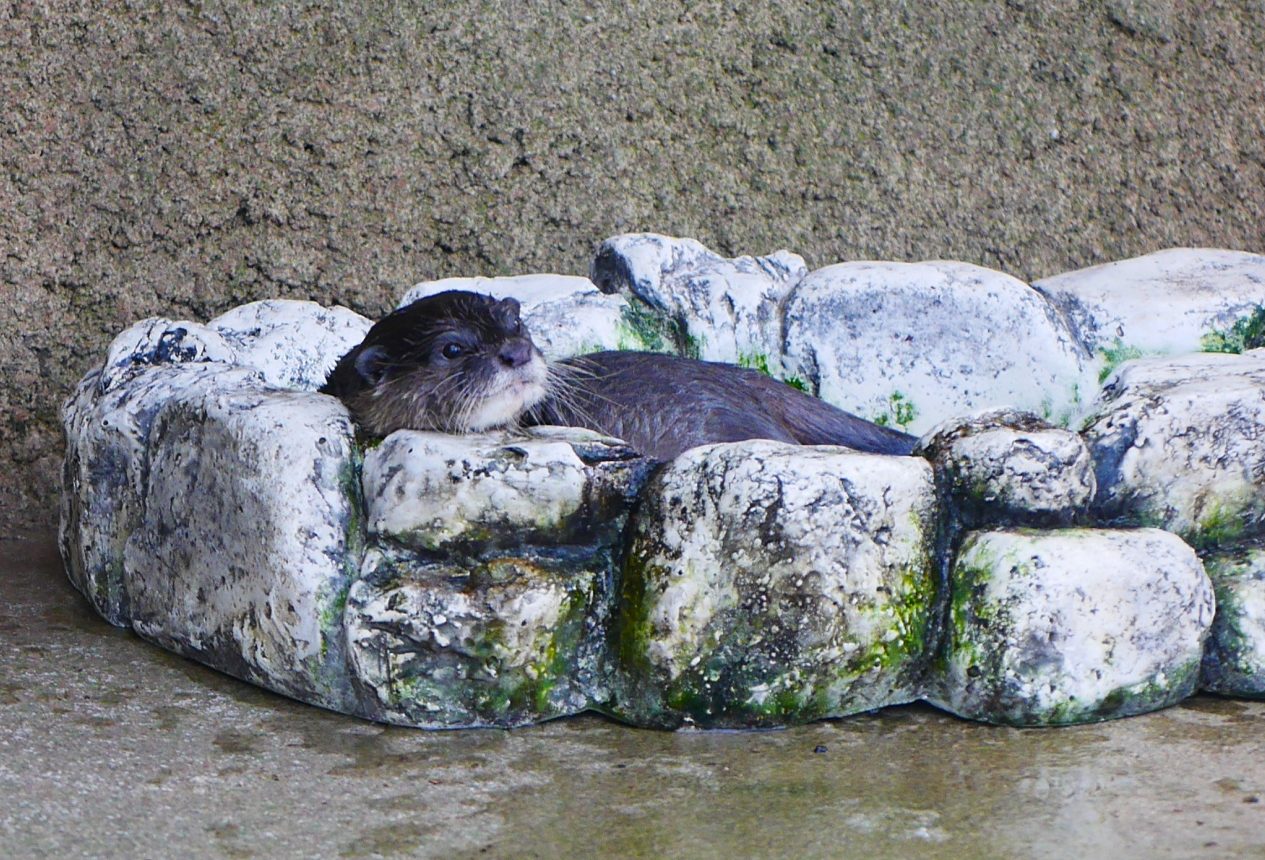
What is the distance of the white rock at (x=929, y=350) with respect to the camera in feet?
14.0

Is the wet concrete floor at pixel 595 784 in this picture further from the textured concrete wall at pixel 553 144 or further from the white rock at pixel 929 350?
the textured concrete wall at pixel 553 144

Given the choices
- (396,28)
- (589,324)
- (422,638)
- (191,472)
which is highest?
(396,28)

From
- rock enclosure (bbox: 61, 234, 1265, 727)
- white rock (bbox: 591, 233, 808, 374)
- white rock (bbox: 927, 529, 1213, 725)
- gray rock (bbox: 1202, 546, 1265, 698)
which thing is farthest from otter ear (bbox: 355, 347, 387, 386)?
gray rock (bbox: 1202, 546, 1265, 698)

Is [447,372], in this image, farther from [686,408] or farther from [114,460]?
[114,460]

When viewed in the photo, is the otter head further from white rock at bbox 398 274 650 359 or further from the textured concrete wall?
the textured concrete wall

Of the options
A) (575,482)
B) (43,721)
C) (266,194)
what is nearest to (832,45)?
(266,194)

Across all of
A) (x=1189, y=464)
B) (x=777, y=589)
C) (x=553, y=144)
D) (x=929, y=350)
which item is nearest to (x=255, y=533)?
(x=777, y=589)

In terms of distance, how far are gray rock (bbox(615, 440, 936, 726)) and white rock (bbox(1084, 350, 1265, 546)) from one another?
476mm

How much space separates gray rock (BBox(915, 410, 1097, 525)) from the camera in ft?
9.68

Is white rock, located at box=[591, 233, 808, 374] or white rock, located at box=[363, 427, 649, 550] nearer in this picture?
white rock, located at box=[363, 427, 649, 550]

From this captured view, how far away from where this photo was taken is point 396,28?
4918mm

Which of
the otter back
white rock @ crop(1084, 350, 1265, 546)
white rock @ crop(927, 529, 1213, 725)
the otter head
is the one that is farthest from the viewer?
the otter back

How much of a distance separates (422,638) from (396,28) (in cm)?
267

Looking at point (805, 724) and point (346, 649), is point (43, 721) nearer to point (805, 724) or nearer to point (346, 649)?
point (346, 649)
